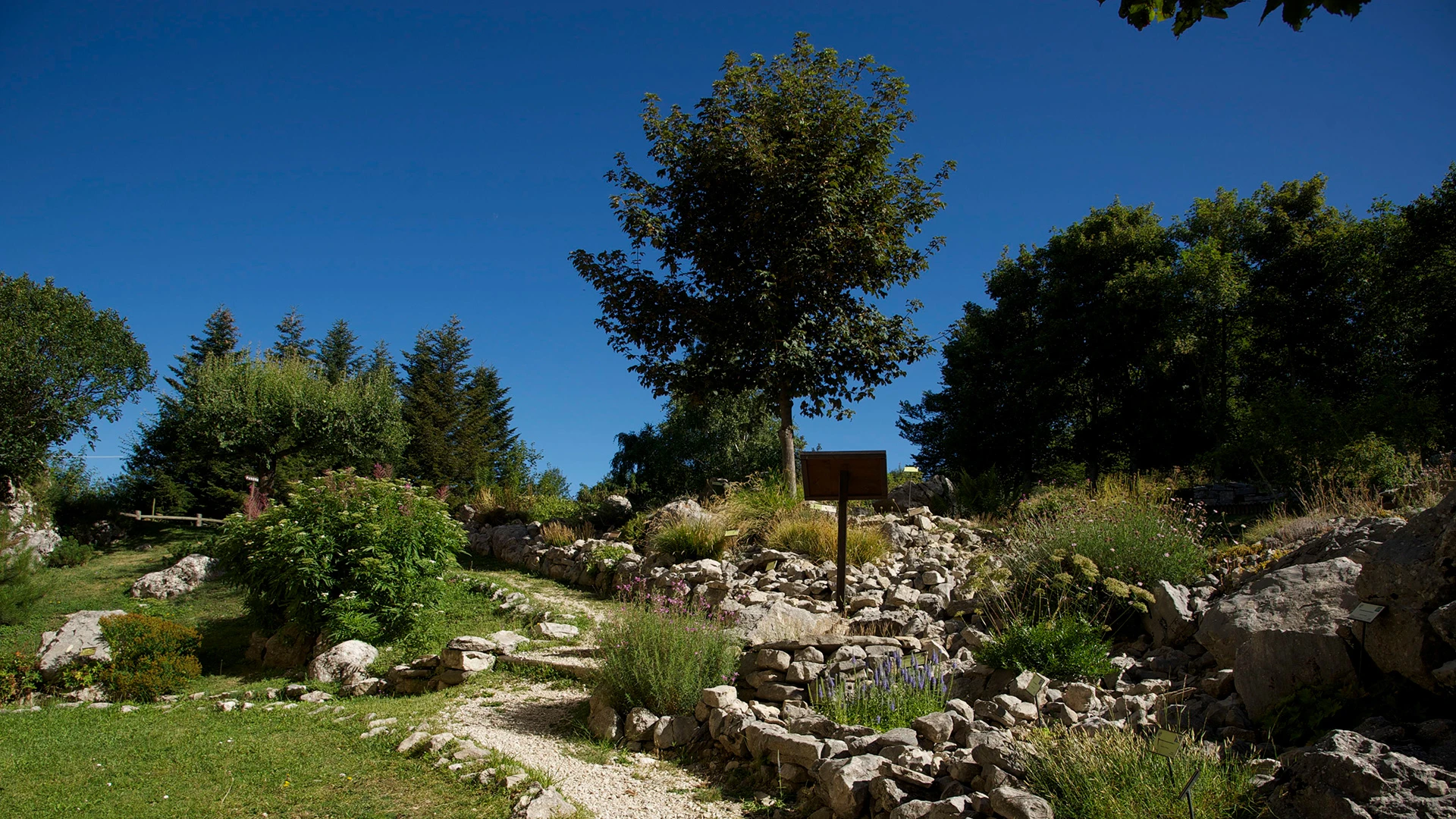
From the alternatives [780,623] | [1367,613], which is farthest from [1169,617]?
[780,623]

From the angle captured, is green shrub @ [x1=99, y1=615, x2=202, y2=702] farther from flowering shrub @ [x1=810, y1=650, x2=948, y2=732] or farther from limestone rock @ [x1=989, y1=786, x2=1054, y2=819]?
limestone rock @ [x1=989, y1=786, x2=1054, y2=819]

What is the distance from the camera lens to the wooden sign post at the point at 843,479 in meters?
8.29

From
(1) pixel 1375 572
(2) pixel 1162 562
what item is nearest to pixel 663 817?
(1) pixel 1375 572

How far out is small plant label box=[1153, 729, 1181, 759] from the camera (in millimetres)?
3088

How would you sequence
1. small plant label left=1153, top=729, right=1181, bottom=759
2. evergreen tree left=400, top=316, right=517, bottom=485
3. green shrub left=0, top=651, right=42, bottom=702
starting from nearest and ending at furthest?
small plant label left=1153, top=729, right=1181, bottom=759 < green shrub left=0, top=651, right=42, bottom=702 < evergreen tree left=400, top=316, right=517, bottom=485

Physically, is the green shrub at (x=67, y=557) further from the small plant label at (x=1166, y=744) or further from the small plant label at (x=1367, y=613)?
the small plant label at (x=1367, y=613)

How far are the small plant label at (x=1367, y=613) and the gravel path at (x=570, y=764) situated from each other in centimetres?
354

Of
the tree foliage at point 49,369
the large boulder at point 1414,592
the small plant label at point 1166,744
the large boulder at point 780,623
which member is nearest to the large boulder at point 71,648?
the large boulder at point 780,623

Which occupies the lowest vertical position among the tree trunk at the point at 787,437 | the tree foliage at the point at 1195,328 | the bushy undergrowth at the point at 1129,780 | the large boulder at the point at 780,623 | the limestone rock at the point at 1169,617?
the bushy undergrowth at the point at 1129,780

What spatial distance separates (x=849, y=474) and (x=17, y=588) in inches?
506

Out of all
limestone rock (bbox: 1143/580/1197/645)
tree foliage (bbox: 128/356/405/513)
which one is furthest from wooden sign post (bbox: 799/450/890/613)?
tree foliage (bbox: 128/356/405/513)

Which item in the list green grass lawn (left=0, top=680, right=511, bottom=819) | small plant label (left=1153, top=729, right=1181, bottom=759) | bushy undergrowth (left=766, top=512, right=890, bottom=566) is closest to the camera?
small plant label (left=1153, top=729, right=1181, bottom=759)

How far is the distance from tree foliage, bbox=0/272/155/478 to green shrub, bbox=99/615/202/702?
49.6ft

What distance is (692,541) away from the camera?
37.2 feet
